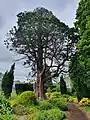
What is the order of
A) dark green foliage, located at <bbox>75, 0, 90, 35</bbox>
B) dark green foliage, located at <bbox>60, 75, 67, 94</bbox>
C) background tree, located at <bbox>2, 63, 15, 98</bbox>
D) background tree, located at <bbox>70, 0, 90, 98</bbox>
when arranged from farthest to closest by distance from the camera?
dark green foliage, located at <bbox>60, 75, 67, 94</bbox>, background tree, located at <bbox>2, 63, 15, 98</bbox>, dark green foliage, located at <bbox>75, 0, 90, 35</bbox>, background tree, located at <bbox>70, 0, 90, 98</bbox>

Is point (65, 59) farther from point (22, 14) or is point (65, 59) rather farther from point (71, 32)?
point (22, 14)

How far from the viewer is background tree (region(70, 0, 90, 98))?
21750mm

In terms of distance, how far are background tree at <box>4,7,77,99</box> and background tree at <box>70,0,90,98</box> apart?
5.57 ft

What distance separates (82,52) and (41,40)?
11.1 metres

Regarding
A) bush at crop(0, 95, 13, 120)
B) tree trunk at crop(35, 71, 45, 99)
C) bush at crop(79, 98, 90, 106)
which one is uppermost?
tree trunk at crop(35, 71, 45, 99)

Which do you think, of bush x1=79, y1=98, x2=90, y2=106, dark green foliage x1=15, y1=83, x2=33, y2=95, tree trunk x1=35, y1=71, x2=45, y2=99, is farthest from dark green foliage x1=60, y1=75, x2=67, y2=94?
bush x1=79, y1=98, x2=90, y2=106

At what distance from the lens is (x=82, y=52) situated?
23109 mm

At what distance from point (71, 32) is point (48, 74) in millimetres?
5317

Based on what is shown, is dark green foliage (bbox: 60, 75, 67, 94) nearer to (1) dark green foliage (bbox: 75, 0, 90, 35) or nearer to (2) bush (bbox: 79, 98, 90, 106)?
(2) bush (bbox: 79, 98, 90, 106)

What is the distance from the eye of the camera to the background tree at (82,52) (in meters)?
21.8

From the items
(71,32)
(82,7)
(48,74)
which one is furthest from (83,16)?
(48,74)

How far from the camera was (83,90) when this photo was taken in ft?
106

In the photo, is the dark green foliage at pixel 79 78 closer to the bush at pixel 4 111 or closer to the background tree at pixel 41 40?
the background tree at pixel 41 40

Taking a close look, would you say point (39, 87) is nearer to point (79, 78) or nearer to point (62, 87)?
point (79, 78)
